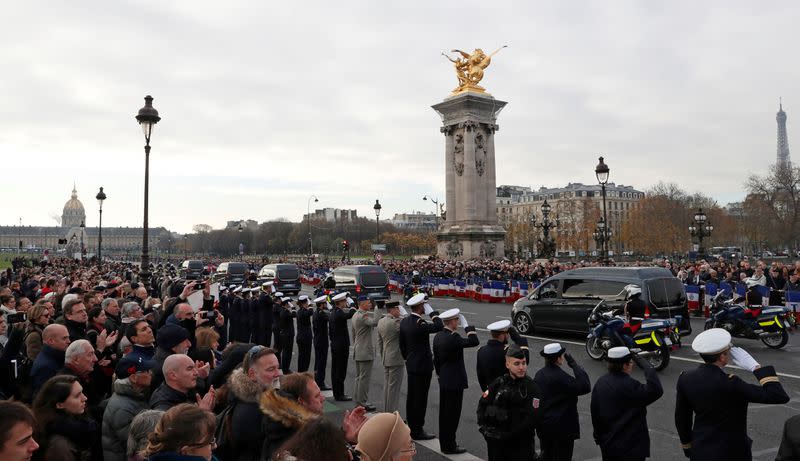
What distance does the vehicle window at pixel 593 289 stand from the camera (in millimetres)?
14539

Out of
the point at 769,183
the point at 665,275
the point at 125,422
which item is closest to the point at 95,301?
the point at 125,422

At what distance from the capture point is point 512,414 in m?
5.16

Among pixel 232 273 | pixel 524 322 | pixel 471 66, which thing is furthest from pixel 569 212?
pixel 524 322

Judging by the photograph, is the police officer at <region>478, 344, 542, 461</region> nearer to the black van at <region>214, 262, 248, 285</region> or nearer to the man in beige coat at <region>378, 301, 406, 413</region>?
the man in beige coat at <region>378, 301, 406, 413</region>

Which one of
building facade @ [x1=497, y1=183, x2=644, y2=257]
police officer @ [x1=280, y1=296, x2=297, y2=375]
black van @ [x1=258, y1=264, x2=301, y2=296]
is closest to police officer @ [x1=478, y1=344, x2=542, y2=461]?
police officer @ [x1=280, y1=296, x2=297, y2=375]

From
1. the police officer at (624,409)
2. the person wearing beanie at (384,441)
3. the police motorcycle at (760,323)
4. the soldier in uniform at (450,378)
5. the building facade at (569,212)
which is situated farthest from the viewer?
the building facade at (569,212)

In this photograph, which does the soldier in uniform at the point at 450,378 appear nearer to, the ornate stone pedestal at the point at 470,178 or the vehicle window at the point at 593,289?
the vehicle window at the point at 593,289

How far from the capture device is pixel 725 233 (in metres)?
112

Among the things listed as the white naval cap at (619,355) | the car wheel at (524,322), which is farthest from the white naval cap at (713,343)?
the car wheel at (524,322)

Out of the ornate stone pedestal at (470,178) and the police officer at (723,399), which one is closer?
the police officer at (723,399)

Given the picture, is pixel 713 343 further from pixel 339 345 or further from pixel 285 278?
pixel 285 278

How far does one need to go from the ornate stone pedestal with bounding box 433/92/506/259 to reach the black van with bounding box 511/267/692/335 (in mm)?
→ 31365

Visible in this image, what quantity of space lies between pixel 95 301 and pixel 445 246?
132ft

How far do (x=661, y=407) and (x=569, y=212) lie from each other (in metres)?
105
